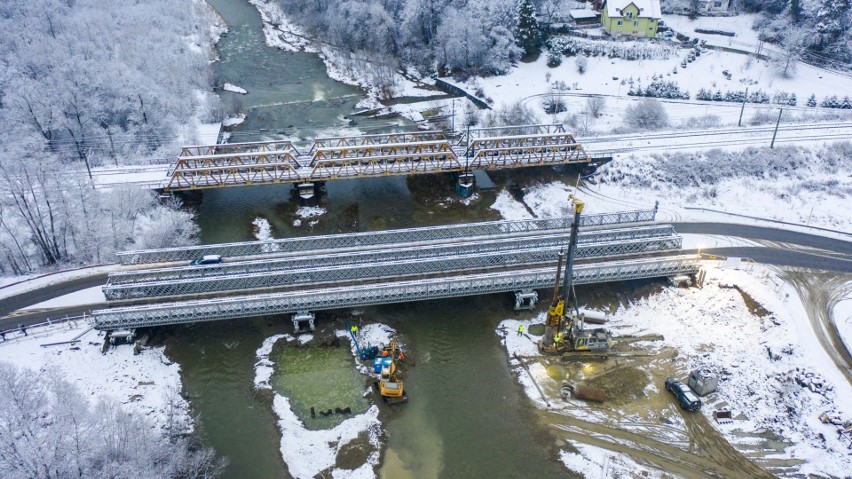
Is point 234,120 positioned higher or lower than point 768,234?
higher

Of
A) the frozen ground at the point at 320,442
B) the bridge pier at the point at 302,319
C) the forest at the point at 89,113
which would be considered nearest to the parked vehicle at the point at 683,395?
the frozen ground at the point at 320,442

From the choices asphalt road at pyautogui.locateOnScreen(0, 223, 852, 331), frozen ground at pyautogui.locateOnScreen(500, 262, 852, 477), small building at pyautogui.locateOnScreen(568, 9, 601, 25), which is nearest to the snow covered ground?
asphalt road at pyautogui.locateOnScreen(0, 223, 852, 331)

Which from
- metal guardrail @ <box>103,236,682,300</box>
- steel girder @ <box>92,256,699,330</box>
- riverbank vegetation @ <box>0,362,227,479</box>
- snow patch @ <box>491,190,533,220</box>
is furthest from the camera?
snow patch @ <box>491,190,533,220</box>

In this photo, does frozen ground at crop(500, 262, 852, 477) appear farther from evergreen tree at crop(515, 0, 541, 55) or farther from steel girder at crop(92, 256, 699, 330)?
evergreen tree at crop(515, 0, 541, 55)

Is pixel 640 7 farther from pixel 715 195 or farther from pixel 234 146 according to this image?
pixel 234 146

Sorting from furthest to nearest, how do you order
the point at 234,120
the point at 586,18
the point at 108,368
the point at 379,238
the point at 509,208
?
the point at 586,18, the point at 234,120, the point at 509,208, the point at 379,238, the point at 108,368

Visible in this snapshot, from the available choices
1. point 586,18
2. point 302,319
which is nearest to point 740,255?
point 302,319
